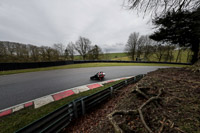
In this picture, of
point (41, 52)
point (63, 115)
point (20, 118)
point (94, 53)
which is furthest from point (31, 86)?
point (94, 53)

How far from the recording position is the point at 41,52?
71.7ft

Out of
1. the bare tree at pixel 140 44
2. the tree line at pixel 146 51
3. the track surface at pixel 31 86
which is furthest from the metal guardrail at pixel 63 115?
the bare tree at pixel 140 44

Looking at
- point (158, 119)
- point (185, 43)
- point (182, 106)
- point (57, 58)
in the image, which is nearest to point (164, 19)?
point (185, 43)

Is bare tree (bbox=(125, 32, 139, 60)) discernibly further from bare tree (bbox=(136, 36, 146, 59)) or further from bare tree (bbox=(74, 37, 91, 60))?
bare tree (bbox=(74, 37, 91, 60))

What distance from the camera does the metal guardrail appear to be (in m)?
1.71

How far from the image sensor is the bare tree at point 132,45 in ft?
94.2

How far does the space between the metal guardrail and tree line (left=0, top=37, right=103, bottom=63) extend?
24.6 m

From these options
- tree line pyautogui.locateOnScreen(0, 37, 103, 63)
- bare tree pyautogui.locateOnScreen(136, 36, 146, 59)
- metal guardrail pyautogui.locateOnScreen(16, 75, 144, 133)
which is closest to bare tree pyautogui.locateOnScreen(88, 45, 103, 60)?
tree line pyautogui.locateOnScreen(0, 37, 103, 63)

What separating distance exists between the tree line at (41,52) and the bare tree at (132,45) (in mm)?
13259

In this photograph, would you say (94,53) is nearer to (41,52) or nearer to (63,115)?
(41,52)

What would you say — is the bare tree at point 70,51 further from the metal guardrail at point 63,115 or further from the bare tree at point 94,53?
the metal guardrail at point 63,115

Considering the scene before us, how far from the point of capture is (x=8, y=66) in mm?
11742

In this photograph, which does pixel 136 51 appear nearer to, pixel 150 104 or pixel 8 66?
pixel 150 104

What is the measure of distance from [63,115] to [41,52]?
2682cm
